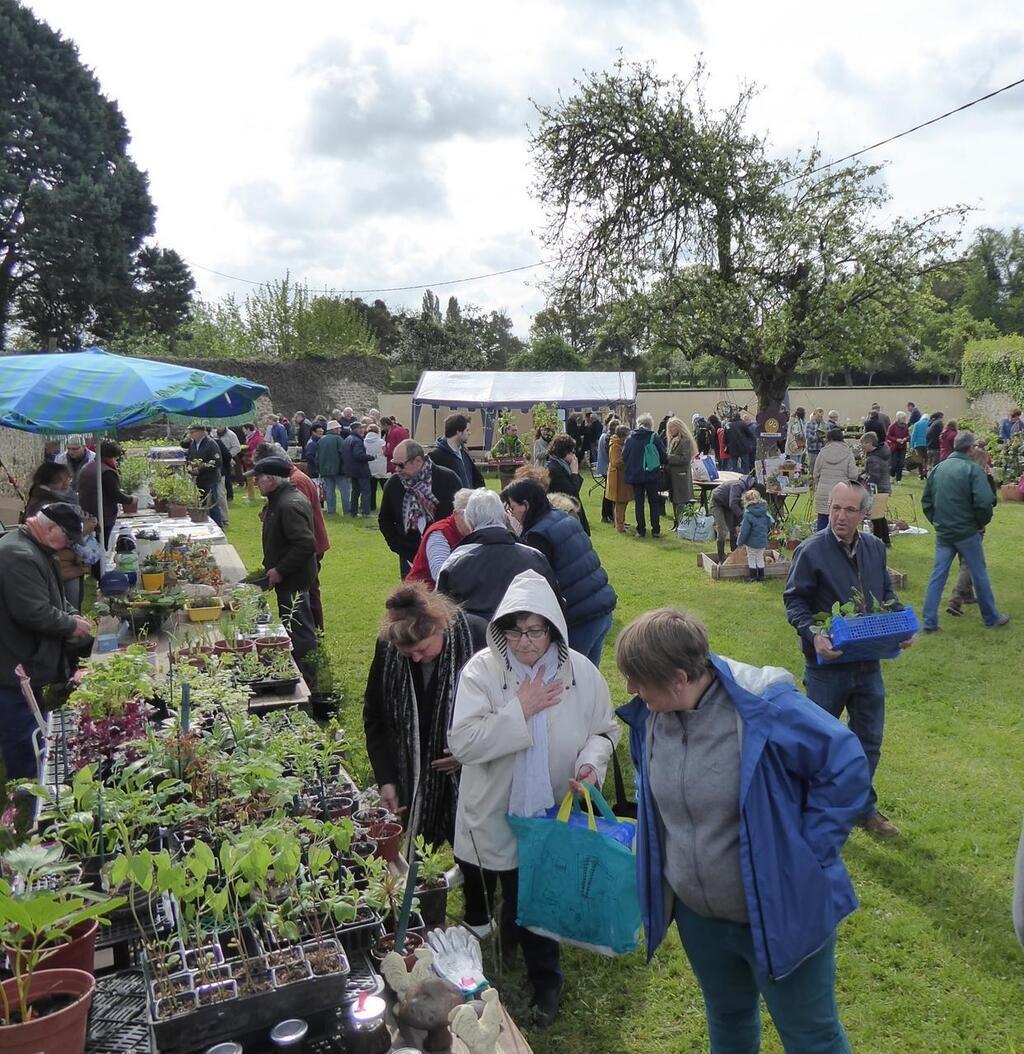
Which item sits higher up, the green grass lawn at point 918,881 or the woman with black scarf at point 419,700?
the woman with black scarf at point 419,700

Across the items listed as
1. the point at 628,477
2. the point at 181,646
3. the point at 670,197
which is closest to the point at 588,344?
the point at 670,197

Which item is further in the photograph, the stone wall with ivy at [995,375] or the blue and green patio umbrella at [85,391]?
the stone wall with ivy at [995,375]

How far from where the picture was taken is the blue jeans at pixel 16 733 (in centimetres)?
431

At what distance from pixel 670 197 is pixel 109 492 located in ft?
47.5

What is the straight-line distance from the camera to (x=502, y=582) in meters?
3.86

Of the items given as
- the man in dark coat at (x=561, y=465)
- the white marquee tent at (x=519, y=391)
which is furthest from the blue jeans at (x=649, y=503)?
the white marquee tent at (x=519, y=391)

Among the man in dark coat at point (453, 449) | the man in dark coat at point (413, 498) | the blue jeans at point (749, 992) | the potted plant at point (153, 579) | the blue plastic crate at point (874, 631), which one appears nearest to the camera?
the blue jeans at point (749, 992)

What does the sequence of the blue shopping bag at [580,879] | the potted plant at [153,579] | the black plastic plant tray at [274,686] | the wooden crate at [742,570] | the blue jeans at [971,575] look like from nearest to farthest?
1. the blue shopping bag at [580,879]
2. the black plastic plant tray at [274,686]
3. the potted plant at [153,579]
4. the blue jeans at [971,575]
5. the wooden crate at [742,570]

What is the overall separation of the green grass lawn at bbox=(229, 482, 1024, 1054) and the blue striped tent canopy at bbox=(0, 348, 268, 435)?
2.47m

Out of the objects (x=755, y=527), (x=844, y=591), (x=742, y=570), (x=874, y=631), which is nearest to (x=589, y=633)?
(x=844, y=591)

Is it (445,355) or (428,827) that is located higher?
(445,355)

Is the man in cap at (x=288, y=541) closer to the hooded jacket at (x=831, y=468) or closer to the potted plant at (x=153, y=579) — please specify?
the potted plant at (x=153, y=579)

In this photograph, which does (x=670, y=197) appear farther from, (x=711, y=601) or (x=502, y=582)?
(x=502, y=582)

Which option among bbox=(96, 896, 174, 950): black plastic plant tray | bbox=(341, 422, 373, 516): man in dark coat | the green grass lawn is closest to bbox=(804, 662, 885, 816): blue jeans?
the green grass lawn
